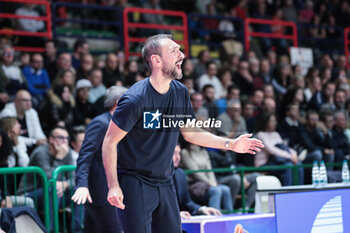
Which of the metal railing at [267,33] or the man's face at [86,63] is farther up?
the metal railing at [267,33]

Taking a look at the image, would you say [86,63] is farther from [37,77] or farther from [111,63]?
[37,77]

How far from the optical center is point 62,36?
11.0 meters

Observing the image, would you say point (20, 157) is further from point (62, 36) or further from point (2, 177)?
point (62, 36)

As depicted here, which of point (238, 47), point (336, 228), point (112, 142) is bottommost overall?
point (336, 228)

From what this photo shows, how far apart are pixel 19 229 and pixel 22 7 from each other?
6143mm

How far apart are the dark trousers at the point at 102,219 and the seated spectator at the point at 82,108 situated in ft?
12.3

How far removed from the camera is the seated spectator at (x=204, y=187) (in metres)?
7.44

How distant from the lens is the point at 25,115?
316 inches

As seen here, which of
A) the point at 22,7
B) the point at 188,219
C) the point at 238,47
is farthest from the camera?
the point at 238,47

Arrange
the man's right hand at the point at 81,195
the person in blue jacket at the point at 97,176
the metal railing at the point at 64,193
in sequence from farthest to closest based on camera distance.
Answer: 1. the metal railing at the point at 64,193
2. the person in blue jacket at the point at 97,176
3. the man's right hand at the point at 81,195

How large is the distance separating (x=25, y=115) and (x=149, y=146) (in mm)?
4690

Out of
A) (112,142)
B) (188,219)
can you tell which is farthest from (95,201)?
(112,142)

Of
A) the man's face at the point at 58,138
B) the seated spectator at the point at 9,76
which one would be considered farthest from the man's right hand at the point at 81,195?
the seated spectator at the point at 9,76

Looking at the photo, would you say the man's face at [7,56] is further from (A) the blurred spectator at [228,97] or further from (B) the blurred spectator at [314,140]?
(B) the blurred spectator at [314,140]
